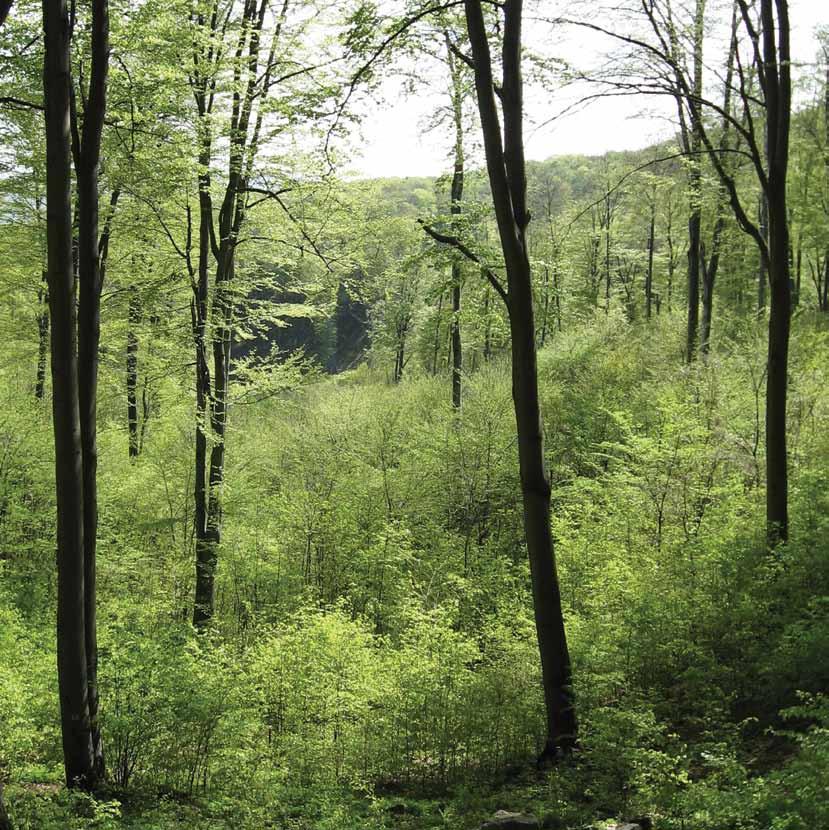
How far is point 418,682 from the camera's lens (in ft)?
23.9

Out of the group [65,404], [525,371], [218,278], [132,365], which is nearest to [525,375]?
[525,371]

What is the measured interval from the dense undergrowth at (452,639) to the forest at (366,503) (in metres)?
0.05

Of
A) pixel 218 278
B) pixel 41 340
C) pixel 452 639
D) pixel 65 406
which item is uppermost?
pixel 218 278

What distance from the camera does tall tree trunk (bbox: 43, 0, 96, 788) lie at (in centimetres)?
531

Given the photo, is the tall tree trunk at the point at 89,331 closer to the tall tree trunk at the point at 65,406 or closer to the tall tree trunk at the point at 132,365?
the tall tree trunk at the point at 65,406

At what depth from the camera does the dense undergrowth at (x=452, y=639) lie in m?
5.44

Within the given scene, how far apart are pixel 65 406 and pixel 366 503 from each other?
35.9 ft

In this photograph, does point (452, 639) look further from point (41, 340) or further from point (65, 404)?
point (41, 340)

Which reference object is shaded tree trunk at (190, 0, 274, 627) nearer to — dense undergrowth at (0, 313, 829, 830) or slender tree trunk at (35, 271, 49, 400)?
dense undergrowth at (0, 313, 829, 830)

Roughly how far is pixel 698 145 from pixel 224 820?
14455 mm

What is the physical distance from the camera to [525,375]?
247 inches

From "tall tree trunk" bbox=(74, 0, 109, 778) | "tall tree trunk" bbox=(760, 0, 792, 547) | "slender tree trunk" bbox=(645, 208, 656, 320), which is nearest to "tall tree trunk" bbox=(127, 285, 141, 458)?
"tall tree trunk" bbox=(74, 0, 109, 778)

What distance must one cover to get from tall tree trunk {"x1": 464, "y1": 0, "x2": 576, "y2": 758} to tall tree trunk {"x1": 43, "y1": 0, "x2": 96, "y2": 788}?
3.45 m

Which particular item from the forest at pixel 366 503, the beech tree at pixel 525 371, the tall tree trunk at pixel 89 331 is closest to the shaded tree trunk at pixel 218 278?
the forest at pixel 366 503
